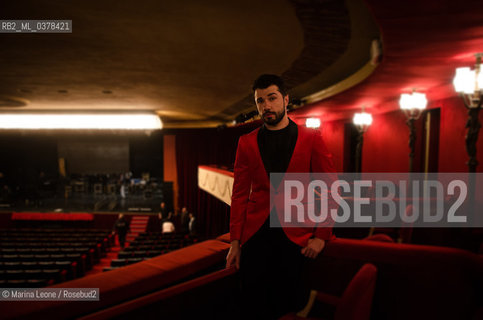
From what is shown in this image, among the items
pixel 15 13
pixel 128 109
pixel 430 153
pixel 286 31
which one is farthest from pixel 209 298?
pixel 128 109

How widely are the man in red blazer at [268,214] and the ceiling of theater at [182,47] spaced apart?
1.12 feet

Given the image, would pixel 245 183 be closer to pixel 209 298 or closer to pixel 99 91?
pixel 209 298

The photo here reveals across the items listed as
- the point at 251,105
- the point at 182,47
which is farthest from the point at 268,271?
the point at 182,47

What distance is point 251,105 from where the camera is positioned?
5.74 ft

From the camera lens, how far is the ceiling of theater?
289 cm

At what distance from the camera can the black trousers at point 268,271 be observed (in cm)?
147

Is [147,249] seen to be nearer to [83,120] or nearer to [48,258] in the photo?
[48,258]

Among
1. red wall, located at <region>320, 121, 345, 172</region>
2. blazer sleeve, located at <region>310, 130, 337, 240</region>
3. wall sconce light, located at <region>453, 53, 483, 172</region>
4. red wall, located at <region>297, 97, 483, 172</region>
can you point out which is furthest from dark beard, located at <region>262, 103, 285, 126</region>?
red wall, located at <region>320, 121, 345, 172</region>

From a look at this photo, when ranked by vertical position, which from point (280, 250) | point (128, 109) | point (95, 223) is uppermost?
point (128, 109)

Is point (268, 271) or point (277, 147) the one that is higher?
point (277, 147)

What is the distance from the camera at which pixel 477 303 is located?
5.72ft

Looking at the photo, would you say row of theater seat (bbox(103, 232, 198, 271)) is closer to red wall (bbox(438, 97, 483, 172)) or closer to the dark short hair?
the dark short hair

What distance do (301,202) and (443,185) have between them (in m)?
5.54

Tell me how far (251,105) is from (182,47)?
2698 mm
